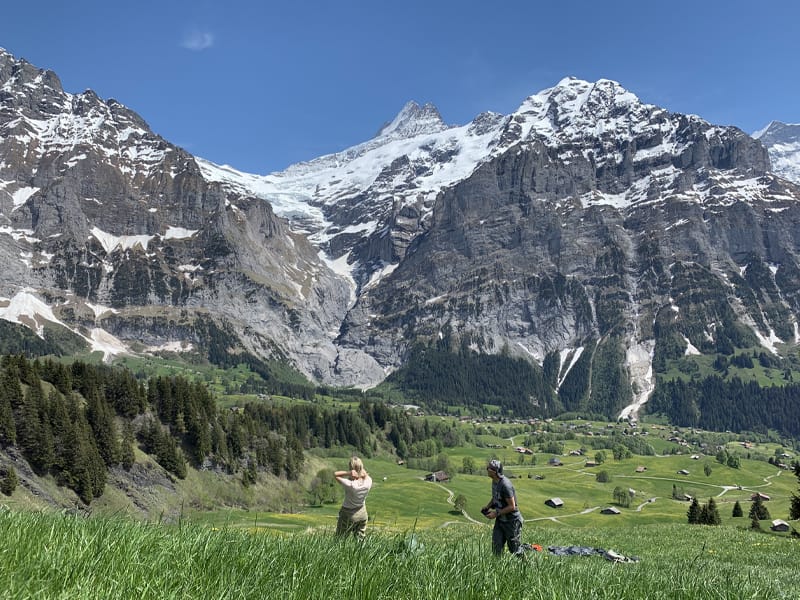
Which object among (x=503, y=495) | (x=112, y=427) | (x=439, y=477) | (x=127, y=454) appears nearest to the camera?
(x=503, y=495)

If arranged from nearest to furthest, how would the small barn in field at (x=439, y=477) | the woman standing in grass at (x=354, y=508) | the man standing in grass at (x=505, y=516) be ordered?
1. the man standing in grass at (x=505, y=516)
2. the woman standing in grass at (x=354, y=508)
3. the small barn in field at (x=439, y=477)

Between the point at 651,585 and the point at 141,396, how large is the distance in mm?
105434

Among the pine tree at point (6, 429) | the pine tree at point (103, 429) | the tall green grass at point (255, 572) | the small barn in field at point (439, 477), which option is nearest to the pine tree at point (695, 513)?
the tall green grass at point (255, 572)

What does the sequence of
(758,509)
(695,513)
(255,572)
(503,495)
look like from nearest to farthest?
(255,572) → (503,495) → (695,513) → (758,509)

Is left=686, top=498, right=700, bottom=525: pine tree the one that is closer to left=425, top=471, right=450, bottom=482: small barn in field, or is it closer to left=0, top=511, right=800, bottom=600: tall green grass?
left=0, top=511, right=800, bottom=600: tall green grass

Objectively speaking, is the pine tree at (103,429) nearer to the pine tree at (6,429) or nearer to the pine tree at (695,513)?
the pine tree at (6,429)

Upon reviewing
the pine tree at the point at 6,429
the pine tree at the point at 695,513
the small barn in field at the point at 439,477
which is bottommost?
the small barn in field at the point at 439,477

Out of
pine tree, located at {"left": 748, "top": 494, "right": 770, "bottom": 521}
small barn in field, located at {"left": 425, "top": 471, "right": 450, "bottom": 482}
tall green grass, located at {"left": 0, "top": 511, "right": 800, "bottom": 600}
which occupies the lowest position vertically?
small barn in field, located at {"left": 425, "top": 471, "right": 450, "bottom": 482}

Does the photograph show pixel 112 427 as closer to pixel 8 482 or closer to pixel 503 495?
pixel 8 482

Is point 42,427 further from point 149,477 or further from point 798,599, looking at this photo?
point 798,599

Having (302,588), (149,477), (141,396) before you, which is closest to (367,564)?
(302,588)

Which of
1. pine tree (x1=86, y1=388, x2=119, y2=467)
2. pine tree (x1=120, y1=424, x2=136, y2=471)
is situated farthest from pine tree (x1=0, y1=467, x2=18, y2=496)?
pine tree (x1=120, y1=424, x2=136, y2=471)

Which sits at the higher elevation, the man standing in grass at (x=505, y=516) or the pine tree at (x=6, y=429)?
the man standing in grass at (x=505, y=516)

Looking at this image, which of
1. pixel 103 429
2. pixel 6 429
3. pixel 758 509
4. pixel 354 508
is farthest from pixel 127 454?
pixel 758 509
